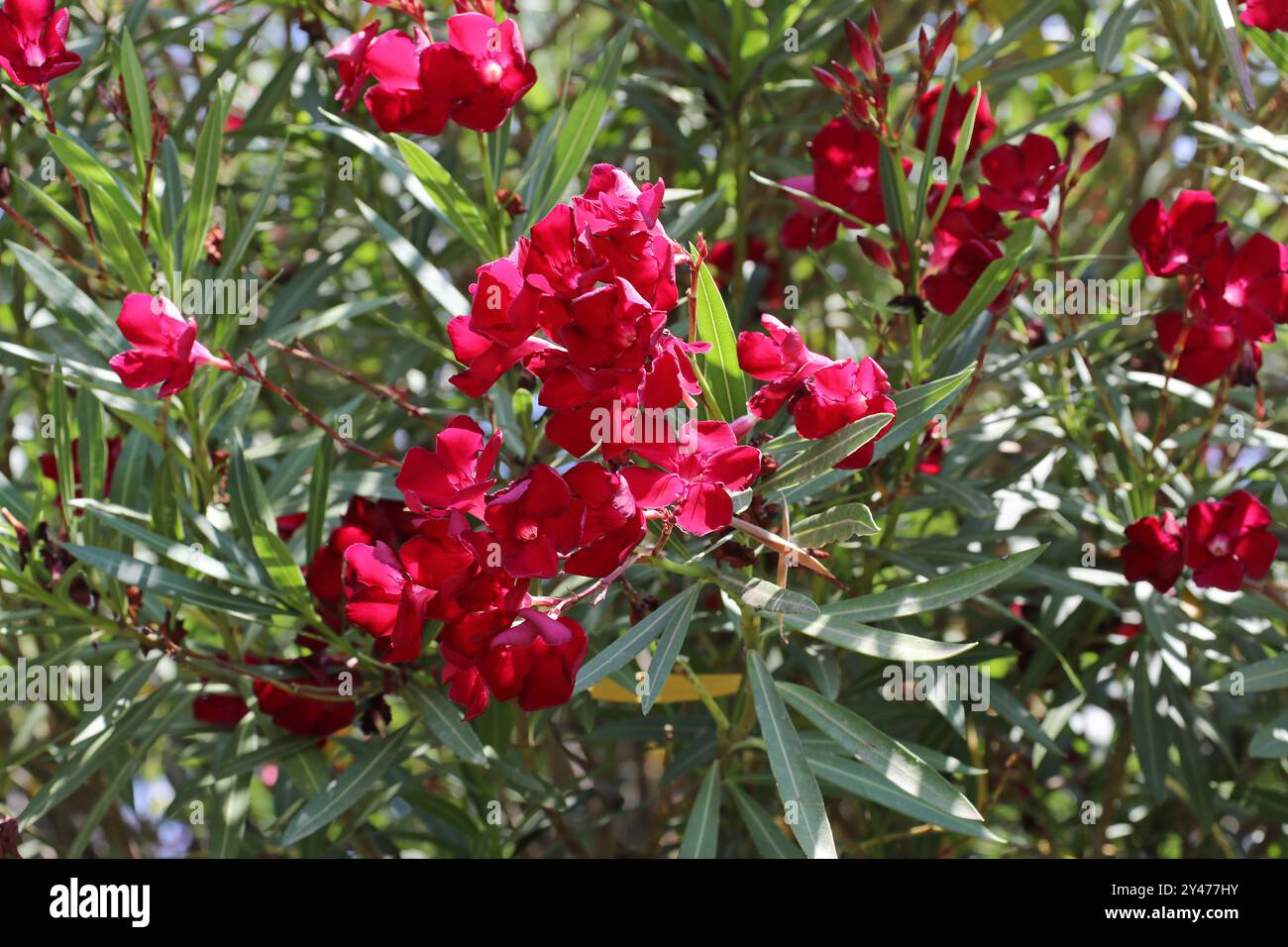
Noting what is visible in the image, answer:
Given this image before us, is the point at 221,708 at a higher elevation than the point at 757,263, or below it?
below

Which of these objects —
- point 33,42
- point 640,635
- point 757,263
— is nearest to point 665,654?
point 640,635

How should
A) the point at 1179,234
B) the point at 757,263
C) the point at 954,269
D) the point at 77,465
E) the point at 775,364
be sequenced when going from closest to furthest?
the point at 775,364
the point at 954,269
the point at 1179,234
the point at 77,465
the point at 757,263

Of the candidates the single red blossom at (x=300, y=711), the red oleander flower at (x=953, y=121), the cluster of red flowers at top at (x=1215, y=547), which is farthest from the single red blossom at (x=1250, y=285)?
the single red blossom at (x=300, y=711)

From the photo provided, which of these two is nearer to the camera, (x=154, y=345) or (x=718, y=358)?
(x=718, y=358)

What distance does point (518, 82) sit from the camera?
4.15 ft

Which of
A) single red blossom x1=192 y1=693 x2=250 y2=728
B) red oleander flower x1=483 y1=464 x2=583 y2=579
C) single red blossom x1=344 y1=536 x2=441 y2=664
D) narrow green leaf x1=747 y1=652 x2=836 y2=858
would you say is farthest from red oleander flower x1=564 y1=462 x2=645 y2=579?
single red blossom x1=192 y1=693 x2=250 y2=728

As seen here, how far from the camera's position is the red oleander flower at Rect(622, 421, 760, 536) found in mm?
963

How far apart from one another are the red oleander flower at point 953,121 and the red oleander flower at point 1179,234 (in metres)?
0.21

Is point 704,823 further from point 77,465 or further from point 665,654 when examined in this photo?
point 77,465

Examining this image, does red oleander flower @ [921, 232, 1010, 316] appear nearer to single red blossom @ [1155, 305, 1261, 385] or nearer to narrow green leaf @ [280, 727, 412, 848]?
single red blossom @ [1155, 305, 1261, 385]

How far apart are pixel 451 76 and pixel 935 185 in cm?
58

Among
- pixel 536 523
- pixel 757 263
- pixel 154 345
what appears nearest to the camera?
pixel 536 523

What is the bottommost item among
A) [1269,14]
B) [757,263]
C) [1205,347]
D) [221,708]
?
[221,708]

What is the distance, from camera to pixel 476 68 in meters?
1.25
